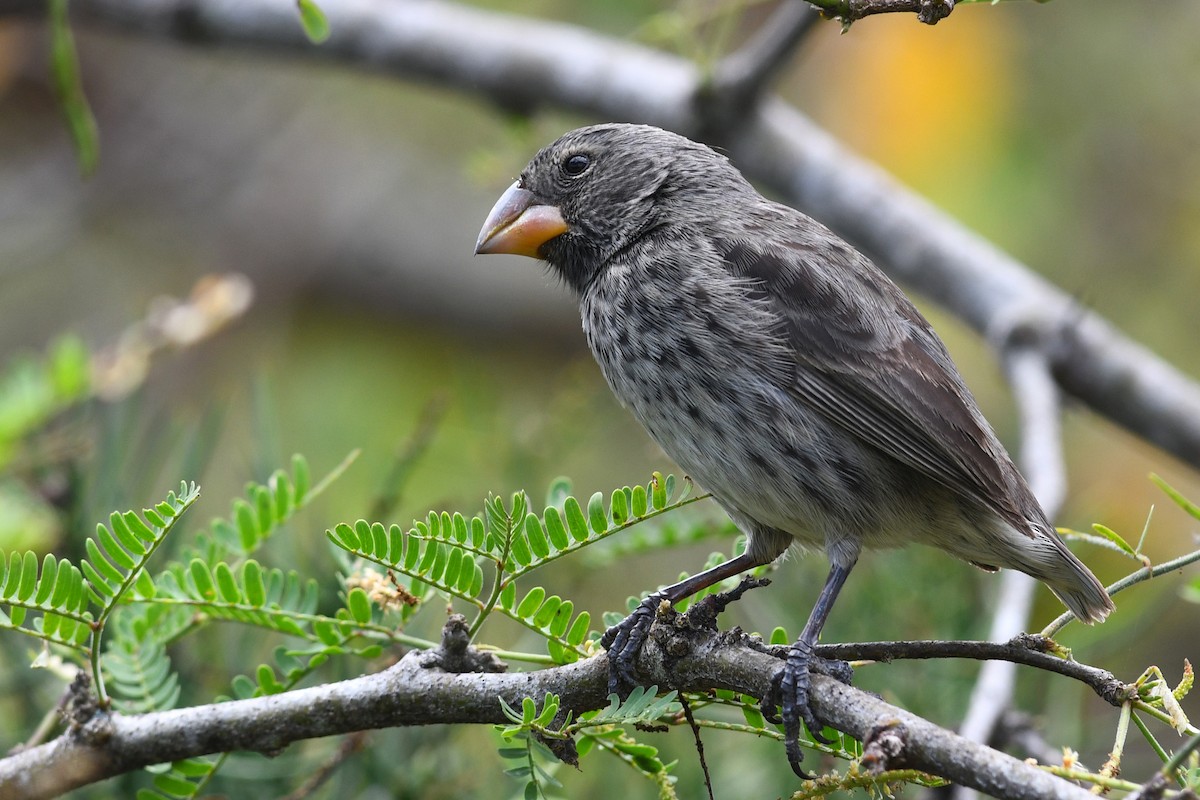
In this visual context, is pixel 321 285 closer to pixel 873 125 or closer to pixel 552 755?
pixel 873 125

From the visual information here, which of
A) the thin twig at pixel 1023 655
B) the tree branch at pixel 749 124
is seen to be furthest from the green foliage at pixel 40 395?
the tree branch at pixel 749 124

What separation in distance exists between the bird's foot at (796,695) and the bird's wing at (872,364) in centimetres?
79

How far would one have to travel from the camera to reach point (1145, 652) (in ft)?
20.6

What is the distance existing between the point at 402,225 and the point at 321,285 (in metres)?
0.84

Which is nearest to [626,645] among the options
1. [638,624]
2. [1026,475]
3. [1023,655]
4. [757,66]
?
[638,624]

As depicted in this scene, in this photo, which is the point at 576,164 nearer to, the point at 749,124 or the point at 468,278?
the point at 749,124

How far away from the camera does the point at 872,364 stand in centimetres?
307

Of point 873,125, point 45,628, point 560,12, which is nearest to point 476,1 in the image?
point 560,12

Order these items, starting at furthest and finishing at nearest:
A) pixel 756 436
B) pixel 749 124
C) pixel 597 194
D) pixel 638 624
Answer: pixel 749 124 < pixel 597 194 < pixel 756 436 < pixel 638 624

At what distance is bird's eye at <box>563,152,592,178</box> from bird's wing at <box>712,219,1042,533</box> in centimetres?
63

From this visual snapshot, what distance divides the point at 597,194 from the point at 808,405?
1.07 m

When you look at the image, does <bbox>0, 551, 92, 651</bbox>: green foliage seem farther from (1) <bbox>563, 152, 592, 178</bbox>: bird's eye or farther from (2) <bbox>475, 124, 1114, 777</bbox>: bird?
(1) <bbox>563, 152, 592, 178</bbox>: bird's eye

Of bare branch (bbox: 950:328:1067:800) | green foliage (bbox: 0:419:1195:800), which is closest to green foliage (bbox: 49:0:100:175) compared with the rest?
green foliage (bbox: 0:419:1195:800)

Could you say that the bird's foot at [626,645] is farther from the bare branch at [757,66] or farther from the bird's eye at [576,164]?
the bare branch at [757,66]
